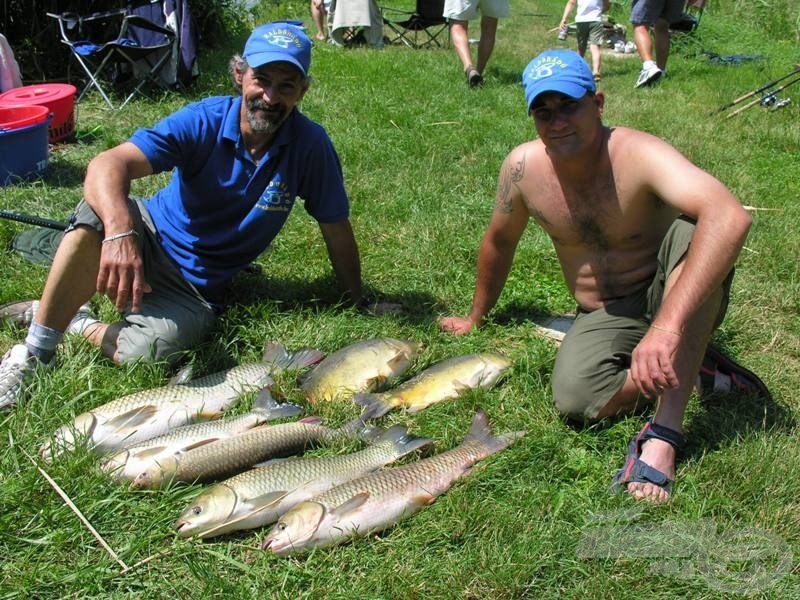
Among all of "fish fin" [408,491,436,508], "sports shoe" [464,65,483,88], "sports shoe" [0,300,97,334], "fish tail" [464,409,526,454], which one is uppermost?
"sports shoe" [464,65,483,88]

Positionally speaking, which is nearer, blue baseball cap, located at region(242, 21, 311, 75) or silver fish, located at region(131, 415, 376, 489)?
silver fish, located at region(131, 415, 376, 489)

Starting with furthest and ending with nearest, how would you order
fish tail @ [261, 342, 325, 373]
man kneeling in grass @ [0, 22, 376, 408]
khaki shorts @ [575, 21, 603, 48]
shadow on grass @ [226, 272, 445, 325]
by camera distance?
khaki shorts @ [575, 21, 603, 48] → shadow on grass @ [226, 272, 445, 325] → fish tail @ [261, 342, 325, 373] → man kneeling in grass @ [0, 22, 376, 408]

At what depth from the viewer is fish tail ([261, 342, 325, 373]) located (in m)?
3.82

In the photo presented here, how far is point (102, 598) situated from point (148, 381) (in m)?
1.34

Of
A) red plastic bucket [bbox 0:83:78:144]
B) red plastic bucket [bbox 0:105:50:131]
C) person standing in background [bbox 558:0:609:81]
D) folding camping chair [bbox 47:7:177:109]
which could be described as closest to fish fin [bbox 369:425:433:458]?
Result: red plastic bucket [bbox 0:105:50:131]

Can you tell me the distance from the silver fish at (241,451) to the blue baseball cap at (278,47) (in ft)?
5.91

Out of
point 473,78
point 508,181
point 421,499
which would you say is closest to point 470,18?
point 473,78

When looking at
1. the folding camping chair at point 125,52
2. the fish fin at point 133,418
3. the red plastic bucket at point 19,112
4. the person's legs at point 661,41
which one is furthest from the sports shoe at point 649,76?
the fish fin at point 133,418

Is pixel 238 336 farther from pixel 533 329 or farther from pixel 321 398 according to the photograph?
pixel 533 329

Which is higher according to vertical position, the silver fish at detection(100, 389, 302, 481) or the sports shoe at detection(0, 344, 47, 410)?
the sports shoe at detection(0, 344, 47, 410)

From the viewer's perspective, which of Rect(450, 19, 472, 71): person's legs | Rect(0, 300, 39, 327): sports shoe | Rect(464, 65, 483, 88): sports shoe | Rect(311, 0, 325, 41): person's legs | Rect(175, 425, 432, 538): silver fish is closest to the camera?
Rect(175, 425, 432, 538): silver fish

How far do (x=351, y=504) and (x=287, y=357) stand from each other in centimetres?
122

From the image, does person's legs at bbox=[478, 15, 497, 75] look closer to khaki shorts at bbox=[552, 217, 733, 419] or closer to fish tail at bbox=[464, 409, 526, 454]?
khaki shorts at bbox=[552, 217, 733, 419]

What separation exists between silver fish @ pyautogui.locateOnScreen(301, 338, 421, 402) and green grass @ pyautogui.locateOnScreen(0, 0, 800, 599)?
3.7 inches
